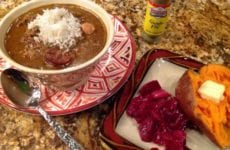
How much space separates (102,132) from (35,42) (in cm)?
26

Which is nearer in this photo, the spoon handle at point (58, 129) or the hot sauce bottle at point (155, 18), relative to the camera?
the spoon handle at point (58, 129)

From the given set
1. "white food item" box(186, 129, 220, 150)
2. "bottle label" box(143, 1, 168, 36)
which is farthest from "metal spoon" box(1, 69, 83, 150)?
"bottle label" box(143, 1, 168, 36)

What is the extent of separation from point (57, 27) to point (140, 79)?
23 centimetres

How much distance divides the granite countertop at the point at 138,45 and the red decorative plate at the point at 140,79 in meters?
0.05

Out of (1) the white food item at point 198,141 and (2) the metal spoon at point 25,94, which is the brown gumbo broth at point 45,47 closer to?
(2) the metal spoon at point 25,94

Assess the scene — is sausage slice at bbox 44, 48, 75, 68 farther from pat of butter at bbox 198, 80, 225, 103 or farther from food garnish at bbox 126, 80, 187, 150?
pat of butter at bbox 198, 80, 225, 103

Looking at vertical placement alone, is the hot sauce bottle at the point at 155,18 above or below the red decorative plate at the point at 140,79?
above

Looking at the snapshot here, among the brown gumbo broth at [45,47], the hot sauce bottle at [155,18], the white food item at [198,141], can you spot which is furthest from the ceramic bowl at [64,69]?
the white food item at [198,141]

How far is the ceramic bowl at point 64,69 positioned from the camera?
74 centimetres

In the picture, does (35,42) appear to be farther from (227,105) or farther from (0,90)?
(227,105)

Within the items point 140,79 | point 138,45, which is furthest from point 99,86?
point 138,45

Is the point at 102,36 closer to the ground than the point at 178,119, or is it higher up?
higher up

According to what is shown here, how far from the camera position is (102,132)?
751 millimetres

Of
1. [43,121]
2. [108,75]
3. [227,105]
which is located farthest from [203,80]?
[43,121]
